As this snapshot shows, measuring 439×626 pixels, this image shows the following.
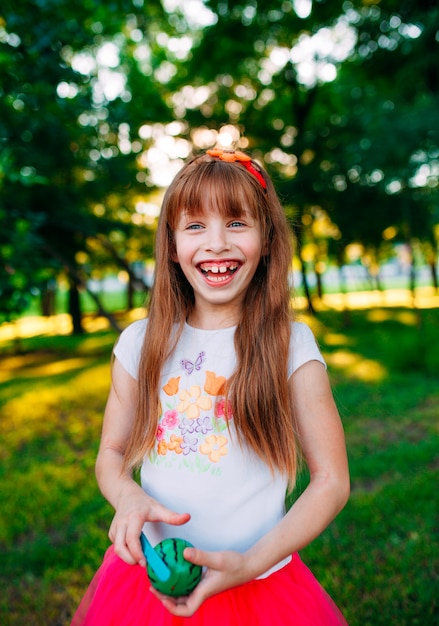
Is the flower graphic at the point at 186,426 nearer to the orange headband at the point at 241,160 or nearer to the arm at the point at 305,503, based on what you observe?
the arm at the point at 305,503

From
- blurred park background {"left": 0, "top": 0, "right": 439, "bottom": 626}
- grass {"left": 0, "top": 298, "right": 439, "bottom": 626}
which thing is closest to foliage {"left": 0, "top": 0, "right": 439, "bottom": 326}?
blurred park background {"left": 0, "top": 0, "right": 439, "bottom": 626}

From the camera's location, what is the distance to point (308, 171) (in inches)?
494

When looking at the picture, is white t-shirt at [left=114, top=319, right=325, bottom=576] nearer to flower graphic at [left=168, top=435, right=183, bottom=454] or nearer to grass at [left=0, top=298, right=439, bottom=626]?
flower graphic at [left=168, top=435, right=183, bottom=454]

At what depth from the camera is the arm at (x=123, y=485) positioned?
1152 millimetres

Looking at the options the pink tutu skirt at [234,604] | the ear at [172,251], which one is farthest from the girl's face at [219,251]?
the pink tutu skirt at [234,604]

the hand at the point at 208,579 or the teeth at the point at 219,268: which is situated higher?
the teeth at the point at 219,268

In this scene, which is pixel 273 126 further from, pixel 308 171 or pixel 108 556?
pixel 108 556

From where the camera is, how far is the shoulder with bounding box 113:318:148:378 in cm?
157


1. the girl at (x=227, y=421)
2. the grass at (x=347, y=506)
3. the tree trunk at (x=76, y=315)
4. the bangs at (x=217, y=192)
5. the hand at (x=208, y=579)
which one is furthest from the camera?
the tree trunk at (x=76, y=315)

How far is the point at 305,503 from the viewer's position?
1.27 meters

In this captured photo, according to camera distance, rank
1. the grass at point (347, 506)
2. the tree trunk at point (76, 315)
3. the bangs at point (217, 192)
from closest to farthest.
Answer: the bangs at point (217, 192), the grass at point (347, 506), the tree trunk at point (76, 315)

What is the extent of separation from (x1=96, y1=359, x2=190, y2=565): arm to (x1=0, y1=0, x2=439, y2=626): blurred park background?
2.17 feet

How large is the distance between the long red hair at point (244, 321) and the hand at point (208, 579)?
33 centimetres

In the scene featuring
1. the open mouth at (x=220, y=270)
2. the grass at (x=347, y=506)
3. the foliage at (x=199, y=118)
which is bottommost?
the grass at (x=347, y=506)
